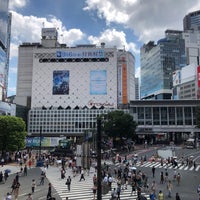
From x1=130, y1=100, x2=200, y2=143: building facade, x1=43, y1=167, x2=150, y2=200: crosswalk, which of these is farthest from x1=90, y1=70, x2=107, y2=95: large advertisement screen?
x1=43, y1=167, x2=150, y2=200: crosswalk

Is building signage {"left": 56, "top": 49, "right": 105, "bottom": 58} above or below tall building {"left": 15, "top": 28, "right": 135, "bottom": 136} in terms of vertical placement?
above

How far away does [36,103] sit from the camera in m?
120

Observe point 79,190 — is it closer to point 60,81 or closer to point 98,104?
point 98,104

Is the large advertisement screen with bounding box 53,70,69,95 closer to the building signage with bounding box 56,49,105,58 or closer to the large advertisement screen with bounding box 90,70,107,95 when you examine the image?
the building signage with bounding box 56,49,105,58

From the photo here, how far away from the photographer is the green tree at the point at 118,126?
246 feet

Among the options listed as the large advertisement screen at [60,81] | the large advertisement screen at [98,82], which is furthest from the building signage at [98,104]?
the large advertisement screen at [60,81]

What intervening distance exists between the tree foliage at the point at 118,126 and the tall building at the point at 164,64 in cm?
9393

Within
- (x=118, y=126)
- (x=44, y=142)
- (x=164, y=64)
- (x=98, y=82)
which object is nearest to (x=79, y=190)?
(x=44, y=142)

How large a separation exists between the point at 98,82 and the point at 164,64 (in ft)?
212

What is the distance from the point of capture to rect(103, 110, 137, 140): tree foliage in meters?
75.0

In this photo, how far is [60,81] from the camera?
4742 inches

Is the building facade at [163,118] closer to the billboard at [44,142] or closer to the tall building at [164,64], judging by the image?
the billboard at [44,142]

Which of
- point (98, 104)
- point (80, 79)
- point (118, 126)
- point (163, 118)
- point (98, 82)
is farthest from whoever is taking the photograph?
point (80, 79)

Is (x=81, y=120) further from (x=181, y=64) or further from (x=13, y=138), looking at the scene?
(x=181, y=64)
